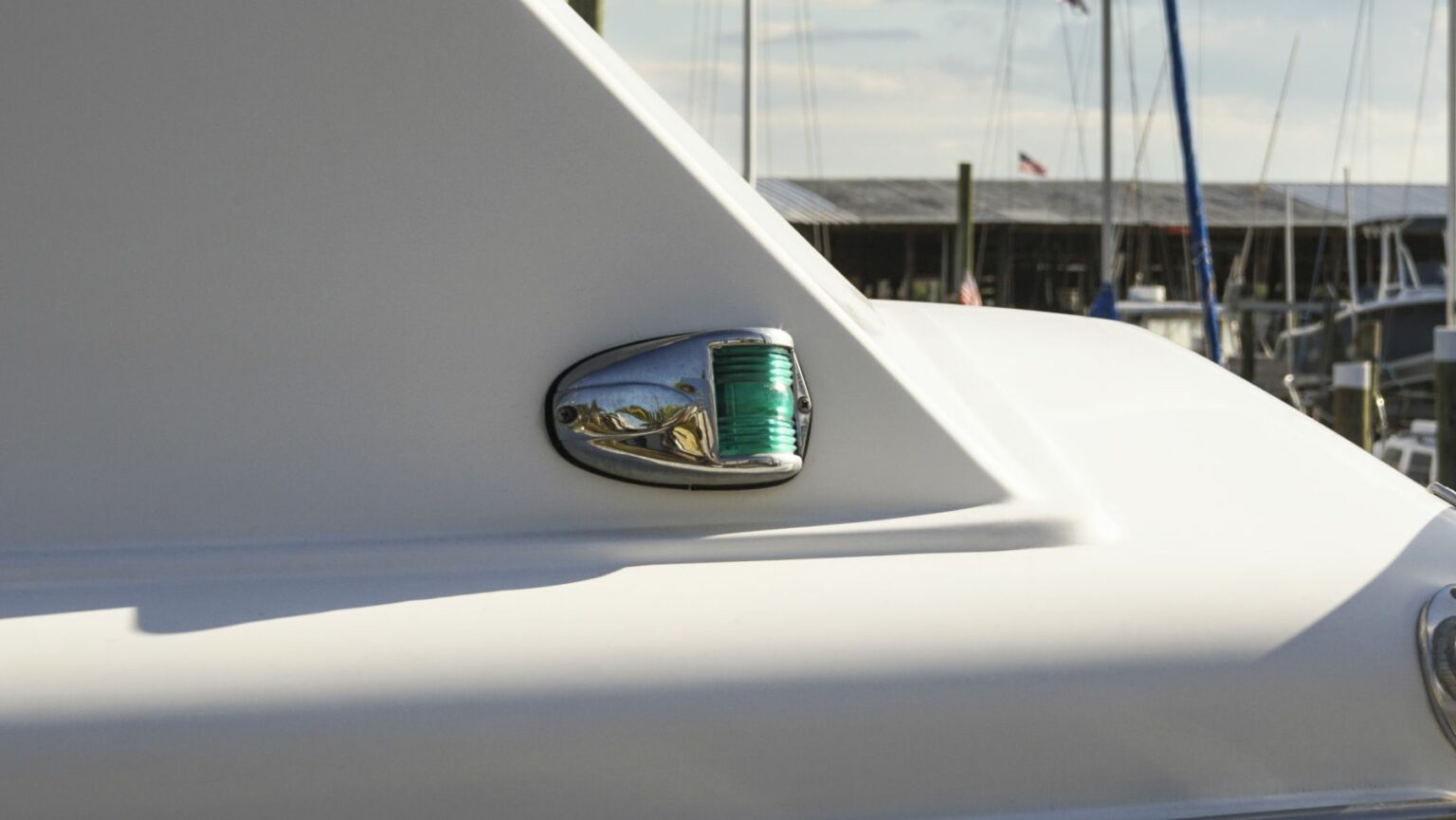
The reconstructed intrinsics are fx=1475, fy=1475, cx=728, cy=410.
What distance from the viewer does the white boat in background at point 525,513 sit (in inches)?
38.7

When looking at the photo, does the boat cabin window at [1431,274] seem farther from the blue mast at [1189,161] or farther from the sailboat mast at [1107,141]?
the blue mast at [1189,161]

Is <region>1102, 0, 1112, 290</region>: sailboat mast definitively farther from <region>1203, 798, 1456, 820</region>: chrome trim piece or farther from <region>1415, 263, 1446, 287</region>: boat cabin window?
<region>1203, 798, 1456, 820</region>: chrome trim piece

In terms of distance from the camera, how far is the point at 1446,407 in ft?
25.1

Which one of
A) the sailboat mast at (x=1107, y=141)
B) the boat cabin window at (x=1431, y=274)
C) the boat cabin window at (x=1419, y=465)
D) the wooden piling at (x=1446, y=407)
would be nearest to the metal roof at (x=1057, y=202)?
the boat cabin window at (x=1431, y=274)

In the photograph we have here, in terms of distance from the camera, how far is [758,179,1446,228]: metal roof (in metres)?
35.3

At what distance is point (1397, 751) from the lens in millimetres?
1092

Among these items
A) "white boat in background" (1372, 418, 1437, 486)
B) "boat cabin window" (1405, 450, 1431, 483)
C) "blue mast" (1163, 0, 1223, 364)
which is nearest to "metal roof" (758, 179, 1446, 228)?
"blue mast" (1163, 0, 1223, 364)

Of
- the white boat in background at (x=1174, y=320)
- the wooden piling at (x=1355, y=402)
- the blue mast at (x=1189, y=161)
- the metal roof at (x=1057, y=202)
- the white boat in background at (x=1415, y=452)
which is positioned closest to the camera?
the wooden piling at (x=1355, y=402)

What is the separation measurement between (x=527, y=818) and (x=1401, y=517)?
81 centimetres

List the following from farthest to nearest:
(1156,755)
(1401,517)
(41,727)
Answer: (1401,517), (1156,755), (41,727)

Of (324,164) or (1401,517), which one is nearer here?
(324,164)

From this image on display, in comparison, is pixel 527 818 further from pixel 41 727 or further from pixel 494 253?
pixel 494 253

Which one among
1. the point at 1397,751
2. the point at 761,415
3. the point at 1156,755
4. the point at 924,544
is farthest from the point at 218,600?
the point at 1397,751

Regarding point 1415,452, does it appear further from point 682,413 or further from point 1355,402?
point 682,413
